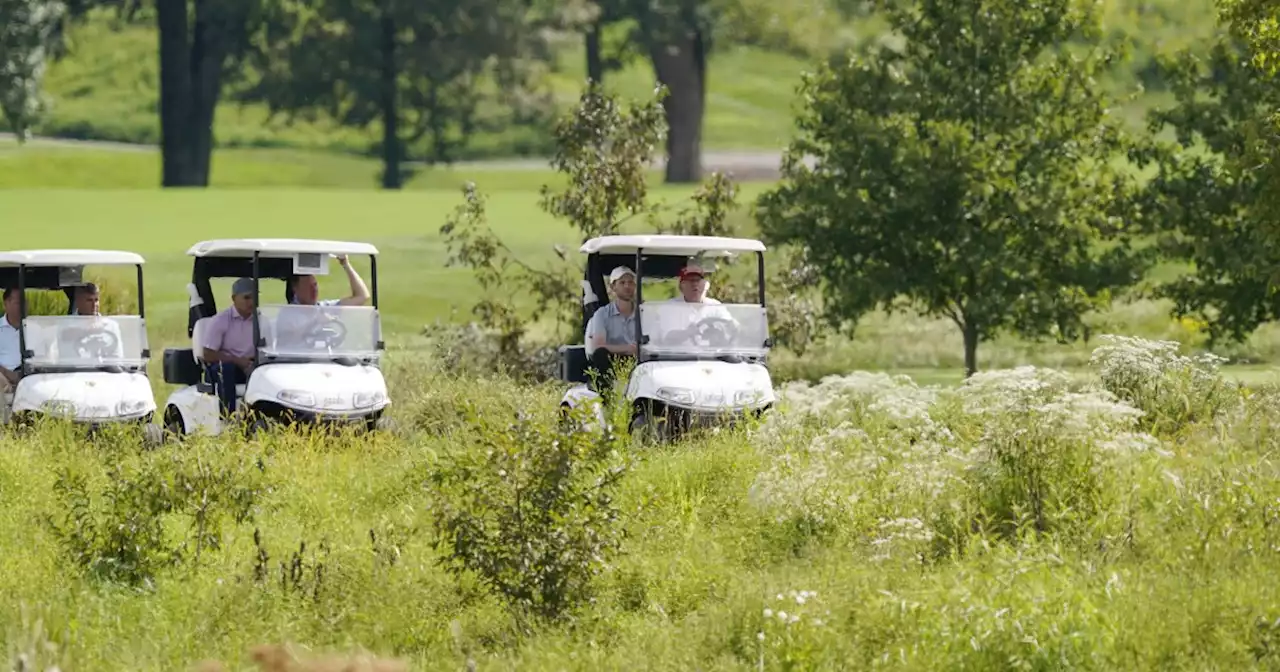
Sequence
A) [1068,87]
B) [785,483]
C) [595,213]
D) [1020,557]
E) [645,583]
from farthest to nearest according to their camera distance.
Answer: [1068,87], [595,213], [785,483], [645,583], [1020,557]

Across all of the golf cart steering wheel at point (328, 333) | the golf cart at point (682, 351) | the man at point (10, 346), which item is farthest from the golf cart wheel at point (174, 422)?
the golf cart at point (682, 351)

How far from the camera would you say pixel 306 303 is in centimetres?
1730

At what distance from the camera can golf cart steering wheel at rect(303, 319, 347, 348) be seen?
17141mm

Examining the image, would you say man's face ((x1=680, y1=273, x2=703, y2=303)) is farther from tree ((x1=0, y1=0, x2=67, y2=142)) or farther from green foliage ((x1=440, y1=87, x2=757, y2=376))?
tree ((x1=0, y1=0, x2=67, y2=142))

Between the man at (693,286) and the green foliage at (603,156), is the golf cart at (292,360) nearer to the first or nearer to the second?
the man at (693,286)

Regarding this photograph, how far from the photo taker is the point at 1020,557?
1025 centimetres

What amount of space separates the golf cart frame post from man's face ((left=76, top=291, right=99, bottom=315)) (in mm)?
240

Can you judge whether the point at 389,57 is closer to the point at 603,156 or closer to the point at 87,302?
the point at 603,156

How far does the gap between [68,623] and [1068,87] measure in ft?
60.2

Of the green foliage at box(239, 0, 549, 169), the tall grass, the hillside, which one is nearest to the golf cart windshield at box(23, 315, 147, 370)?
the tall grass

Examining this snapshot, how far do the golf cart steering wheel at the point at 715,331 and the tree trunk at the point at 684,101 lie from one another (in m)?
49.1

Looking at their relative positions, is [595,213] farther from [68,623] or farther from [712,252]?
[68,623]

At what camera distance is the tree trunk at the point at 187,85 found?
2098 inches

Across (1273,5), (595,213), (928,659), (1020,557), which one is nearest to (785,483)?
(1020,557)
